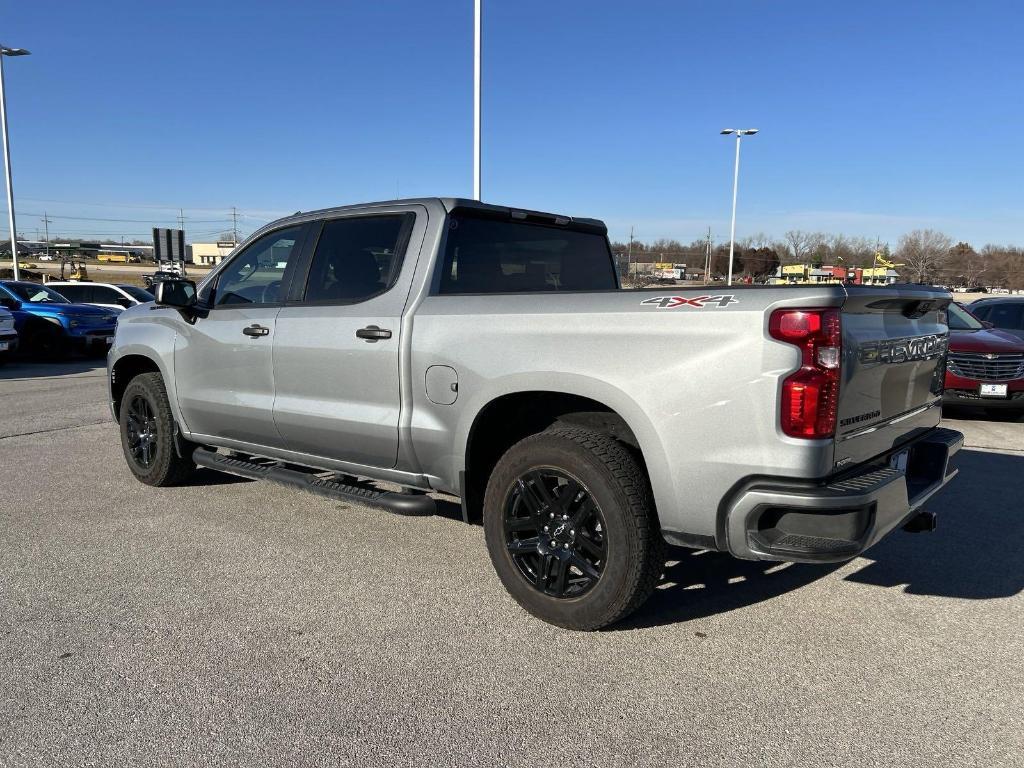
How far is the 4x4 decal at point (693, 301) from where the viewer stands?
114 inches

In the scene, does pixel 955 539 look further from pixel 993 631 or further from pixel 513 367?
pixel 513 367

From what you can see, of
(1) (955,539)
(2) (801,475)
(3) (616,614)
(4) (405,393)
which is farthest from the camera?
(1) (955,539)

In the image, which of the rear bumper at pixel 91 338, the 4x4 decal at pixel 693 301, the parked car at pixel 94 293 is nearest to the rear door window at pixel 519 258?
the 4x4 decal at pixel 693 301

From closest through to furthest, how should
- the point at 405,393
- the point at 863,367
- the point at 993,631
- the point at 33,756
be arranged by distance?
the point at 33,756 < the point at 863,367 < the point at 993,631 < the point at 405,393

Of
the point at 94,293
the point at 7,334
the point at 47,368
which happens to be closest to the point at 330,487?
the point at 7,334

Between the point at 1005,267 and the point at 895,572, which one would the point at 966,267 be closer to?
the point at 1005,267

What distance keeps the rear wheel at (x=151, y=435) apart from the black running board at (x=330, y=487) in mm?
325

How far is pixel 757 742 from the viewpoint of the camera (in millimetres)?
2615

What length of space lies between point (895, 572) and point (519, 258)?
8.96 ft

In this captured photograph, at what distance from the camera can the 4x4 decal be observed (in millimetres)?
2891

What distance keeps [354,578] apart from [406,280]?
1.60 m

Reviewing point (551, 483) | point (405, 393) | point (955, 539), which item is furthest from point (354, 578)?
point (955, 539)

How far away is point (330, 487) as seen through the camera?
4.28m

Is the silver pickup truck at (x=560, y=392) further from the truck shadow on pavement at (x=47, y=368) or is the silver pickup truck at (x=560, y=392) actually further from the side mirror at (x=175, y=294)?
the truck shadow on pavement at (x=47, y=368)
